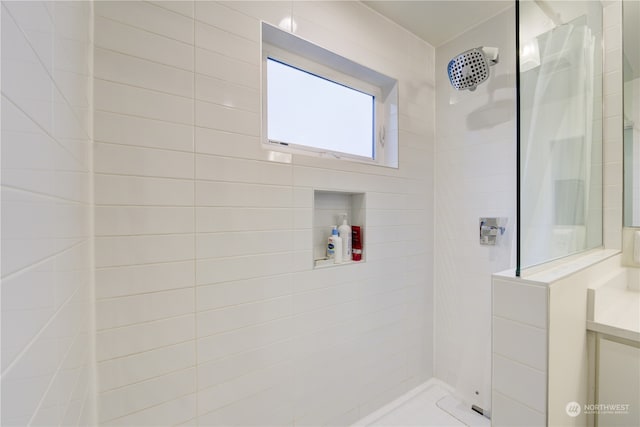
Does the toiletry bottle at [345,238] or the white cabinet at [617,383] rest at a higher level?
the toiletry bottle at [345,238]

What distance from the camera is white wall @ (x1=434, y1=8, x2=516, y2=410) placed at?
1505 millimetres

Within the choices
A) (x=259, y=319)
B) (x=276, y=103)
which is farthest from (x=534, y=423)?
(x=276, y=103)

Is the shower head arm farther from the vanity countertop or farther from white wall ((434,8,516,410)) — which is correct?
the vanity countertop

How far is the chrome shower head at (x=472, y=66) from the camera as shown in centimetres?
134

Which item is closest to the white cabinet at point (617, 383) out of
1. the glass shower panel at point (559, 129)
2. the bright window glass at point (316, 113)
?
the glass shower panel at point (559, 129)

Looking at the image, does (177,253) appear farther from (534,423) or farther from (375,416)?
(375,416)

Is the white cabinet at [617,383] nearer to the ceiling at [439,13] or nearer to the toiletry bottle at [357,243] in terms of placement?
the toiletry bottle at [357,243]

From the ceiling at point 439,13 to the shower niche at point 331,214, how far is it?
1048 millimetres

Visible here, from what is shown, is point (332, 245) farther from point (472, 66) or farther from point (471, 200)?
point (472, 66)

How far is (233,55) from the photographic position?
102 cm

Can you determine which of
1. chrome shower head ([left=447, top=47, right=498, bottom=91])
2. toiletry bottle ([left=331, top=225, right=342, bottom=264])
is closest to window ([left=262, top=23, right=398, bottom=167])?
chrome shower head ([left=447, top=47, right=498, bottom=91])

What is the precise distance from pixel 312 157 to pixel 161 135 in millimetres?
612

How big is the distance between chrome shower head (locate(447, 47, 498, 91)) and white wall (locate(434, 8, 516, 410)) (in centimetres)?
20

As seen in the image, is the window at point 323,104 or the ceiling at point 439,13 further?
the ceiling at point 439,13
